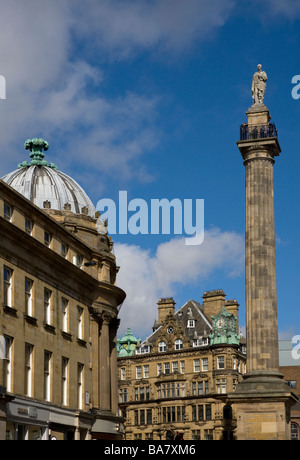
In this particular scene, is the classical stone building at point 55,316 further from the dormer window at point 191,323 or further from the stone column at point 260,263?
the dormer window at point 191,323

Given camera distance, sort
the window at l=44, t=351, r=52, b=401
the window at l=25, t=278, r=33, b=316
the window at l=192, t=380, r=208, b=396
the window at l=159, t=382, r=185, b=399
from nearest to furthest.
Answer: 1. the window at l=25, t=278, r=33, b=316
2. the window at l=44, t=351, r=52, b=401
3. the window at l=192, t=380, r=208, b=396
4. the window at l=159, t=382, r=185, b=399

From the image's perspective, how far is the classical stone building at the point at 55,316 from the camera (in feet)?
131

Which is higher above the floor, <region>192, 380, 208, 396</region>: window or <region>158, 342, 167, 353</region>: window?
<region>158, 342, 167, 353</region>: window

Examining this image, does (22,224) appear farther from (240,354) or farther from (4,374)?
(240,354)

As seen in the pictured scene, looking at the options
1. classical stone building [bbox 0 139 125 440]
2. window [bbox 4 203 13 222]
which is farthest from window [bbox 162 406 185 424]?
window [bbox 4 203 13 222]

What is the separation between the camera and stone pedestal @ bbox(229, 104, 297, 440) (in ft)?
134

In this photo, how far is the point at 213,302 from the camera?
367ft

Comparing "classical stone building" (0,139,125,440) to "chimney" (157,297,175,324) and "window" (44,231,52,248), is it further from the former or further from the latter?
"chimney" (157,297,175,324)

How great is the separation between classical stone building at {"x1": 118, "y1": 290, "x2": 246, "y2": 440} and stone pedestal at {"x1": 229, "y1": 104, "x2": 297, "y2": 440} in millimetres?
55409

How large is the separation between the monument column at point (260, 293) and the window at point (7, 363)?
1136 cm

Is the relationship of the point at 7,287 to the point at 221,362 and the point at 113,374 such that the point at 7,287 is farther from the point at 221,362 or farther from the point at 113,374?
the point at 221,362

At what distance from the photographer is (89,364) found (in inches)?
2032

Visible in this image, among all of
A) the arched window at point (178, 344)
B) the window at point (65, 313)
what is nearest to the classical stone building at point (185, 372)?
the arched window at point (178, 344)
